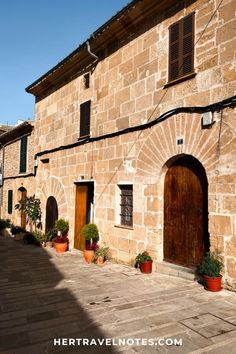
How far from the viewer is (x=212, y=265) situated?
4922 millimetres

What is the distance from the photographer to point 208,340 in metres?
3.32

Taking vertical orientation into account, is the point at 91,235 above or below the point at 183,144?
below

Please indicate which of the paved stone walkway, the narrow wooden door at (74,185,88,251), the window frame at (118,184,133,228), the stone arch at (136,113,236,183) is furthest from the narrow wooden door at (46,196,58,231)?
the stone arch at (136,113,236,183)

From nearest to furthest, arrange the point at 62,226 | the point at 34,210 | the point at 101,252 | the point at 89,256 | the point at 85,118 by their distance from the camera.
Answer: the point at 101,252 < the point at 89,256 < the point at 85,118 < the point at 62,226 < the point at 34,210

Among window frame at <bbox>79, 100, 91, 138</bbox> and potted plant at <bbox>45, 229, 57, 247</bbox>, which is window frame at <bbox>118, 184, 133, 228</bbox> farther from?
potted plant at <bbox>45, 229, 57, 247</bbox>

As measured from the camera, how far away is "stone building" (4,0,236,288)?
5250 millimetres

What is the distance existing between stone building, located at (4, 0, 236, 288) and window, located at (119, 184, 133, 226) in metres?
0.02

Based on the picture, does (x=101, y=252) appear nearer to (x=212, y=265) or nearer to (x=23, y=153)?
(x=212, y=265)

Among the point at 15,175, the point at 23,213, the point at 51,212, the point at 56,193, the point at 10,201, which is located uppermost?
the point at 15,175

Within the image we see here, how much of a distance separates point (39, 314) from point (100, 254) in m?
3.37

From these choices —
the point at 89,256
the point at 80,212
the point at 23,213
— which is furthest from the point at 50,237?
the point at 23,213

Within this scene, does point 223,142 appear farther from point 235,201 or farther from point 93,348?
point 93,348

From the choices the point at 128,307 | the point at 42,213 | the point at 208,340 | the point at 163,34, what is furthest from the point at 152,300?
the point at 42,213

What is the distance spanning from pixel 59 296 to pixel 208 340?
248 centimetres
